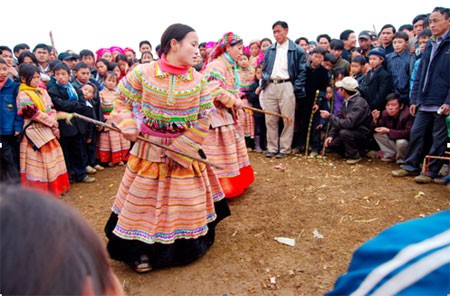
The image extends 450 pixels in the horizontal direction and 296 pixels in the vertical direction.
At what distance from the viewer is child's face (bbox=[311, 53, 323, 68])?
7122 mm

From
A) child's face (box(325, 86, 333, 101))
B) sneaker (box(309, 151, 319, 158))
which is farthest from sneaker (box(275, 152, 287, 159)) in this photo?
child's face (box(325, 86, 333, 101))

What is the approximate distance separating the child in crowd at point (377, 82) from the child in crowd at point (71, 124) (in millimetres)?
5115

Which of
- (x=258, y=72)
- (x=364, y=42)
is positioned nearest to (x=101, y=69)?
(x=258, y=72)

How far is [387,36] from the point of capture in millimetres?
7207

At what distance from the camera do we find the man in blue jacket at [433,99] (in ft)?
16.6

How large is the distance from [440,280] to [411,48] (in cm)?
705

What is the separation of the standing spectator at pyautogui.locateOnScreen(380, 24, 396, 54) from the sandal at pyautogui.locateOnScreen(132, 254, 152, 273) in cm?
652

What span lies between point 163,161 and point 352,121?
453cm

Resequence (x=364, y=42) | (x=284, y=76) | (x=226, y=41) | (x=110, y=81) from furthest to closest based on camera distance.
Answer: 1. (x=364, y=42)
2. (x=284, y=76)
3. (x=110, y=81)
4. (x=226, y=41)

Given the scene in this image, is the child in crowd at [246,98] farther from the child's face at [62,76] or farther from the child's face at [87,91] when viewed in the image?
the child's face at [62,76]

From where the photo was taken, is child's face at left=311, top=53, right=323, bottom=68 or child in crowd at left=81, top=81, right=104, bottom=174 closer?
child in crowd at left=81, top=81, right=104, bottom=174

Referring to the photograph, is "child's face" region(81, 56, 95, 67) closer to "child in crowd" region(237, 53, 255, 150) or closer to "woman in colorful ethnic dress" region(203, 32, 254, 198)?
"child in crowd" region(237, 53, 255, 150)

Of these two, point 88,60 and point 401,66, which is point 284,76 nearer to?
point 401,66

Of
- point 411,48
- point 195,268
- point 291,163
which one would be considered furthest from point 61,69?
point 411,48
